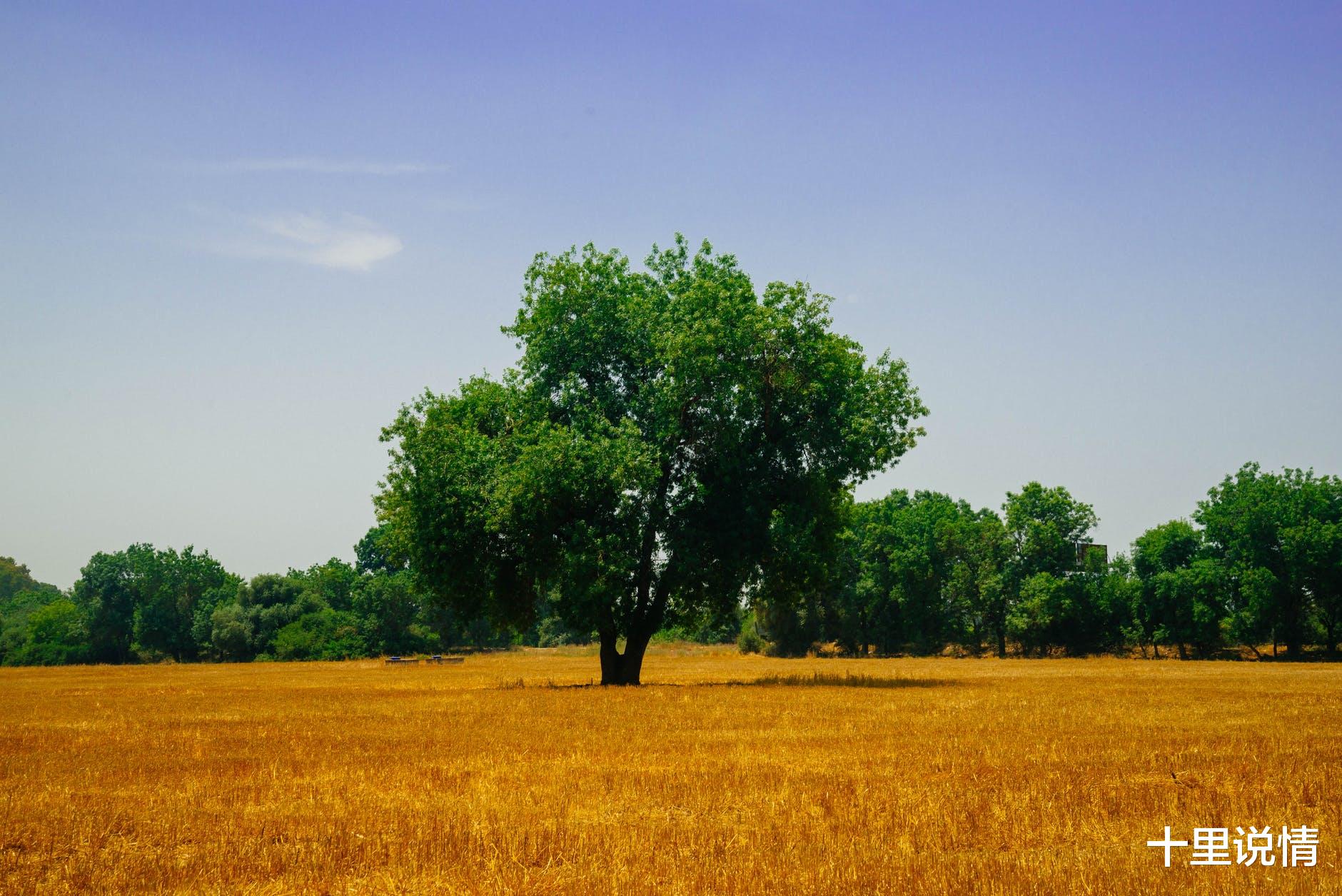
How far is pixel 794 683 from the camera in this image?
156 ft

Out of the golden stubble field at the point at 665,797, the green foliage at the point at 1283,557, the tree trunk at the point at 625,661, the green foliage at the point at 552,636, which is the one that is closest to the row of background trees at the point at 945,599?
the green foliage at the point at 1283,557

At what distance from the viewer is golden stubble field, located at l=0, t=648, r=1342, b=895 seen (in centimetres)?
1110

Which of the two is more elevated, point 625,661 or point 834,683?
point 625,661

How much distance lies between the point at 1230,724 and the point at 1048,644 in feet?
293

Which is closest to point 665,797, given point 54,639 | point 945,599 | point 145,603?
point 945,599

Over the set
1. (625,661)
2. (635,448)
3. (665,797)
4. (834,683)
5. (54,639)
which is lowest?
(54,639)

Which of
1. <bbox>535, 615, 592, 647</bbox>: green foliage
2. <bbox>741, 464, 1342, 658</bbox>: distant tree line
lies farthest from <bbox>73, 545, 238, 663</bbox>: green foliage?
<bbox>741, 464, 1342, 658</bbox>: distant tree line

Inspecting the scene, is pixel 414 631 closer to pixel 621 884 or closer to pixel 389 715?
pixel 389 715

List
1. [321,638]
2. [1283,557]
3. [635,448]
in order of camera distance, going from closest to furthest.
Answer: [635,448] → [1283,557] → [321,638]

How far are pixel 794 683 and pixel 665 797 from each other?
33.0 metres

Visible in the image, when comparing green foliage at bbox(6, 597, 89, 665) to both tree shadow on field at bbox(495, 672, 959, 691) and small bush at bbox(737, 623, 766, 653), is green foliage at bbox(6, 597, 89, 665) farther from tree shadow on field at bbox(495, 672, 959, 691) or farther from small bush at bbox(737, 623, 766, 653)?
tree shadow on field at bbox(495, 672, 959, 691)

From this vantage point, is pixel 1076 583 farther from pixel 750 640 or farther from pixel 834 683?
pixel 834 683

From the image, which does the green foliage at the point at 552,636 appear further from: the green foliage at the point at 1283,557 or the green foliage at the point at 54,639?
the green foliage at the point at 1283,557

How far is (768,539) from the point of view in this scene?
45.2 m
